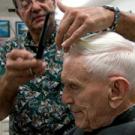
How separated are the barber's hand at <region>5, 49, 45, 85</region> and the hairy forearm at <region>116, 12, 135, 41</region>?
42 centimetres

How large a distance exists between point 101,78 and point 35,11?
849 mm

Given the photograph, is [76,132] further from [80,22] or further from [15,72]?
[80,22]

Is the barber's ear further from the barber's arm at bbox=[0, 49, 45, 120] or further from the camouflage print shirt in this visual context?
the camouflage print shirt

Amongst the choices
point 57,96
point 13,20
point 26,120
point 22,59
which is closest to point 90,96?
point 22,59

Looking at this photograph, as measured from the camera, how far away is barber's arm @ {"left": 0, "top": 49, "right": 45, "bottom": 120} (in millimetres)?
1647

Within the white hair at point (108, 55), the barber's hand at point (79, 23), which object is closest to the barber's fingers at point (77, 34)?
the barber's hand at point (79, 23)

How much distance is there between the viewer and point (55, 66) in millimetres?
2137

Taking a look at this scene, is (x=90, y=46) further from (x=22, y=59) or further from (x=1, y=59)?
(x=1, y=59)

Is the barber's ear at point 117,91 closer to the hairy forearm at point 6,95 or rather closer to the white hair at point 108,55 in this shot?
the white hair at point 108,55

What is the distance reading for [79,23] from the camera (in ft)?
4.49

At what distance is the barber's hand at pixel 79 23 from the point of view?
136 centimetres

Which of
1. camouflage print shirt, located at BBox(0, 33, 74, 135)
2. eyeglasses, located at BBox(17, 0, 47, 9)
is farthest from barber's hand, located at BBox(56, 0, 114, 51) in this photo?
eyeglasses, located at BBox(17, 0, 47, 9)

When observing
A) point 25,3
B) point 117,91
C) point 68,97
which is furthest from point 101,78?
point 25,3

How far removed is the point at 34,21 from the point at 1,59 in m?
0.32
